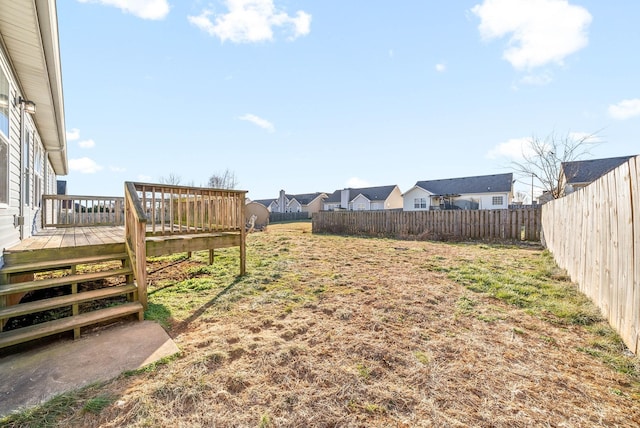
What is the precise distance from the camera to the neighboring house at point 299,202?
46.7 m

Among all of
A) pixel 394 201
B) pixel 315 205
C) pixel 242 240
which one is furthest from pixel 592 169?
pixel 315 205

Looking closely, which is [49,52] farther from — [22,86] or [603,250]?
[603,250]

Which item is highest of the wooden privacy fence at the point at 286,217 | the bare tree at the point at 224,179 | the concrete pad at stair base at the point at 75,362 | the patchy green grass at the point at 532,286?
the bare tree at the point at 224,179

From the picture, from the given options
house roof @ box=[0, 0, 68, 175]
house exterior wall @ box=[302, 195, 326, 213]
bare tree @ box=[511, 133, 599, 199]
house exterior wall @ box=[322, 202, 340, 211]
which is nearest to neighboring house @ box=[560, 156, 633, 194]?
bare tree @ box=[511, 133, 599, 199]

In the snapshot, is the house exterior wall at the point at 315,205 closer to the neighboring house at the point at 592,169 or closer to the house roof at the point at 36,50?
the neighboring house at the point at 592,169

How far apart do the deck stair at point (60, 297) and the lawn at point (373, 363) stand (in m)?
0.49

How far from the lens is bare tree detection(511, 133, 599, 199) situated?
42.2 ft

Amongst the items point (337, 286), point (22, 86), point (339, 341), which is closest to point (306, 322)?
point (339, 341)

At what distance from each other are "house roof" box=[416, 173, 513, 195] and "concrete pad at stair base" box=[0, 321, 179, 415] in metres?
30.6

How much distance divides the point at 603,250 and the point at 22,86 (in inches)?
370

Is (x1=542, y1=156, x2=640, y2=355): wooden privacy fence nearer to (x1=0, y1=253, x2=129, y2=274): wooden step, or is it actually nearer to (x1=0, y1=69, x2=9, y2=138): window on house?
(x1=0, y1=253, x2=129, y2=274): wooden step

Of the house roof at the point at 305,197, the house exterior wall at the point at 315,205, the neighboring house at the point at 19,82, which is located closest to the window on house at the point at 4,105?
the neighboring house at the point at 19,82

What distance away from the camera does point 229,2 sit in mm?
6652

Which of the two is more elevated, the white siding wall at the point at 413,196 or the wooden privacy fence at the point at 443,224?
the white siding wall at the point at 413,196
